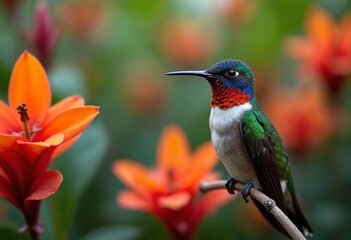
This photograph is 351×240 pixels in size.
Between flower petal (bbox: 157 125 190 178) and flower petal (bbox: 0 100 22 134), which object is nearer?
flower petal (bbox: 0 100 22 134)

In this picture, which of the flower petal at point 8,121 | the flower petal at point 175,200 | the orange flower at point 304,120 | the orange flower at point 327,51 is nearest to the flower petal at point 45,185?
the flower petal at point 8,121

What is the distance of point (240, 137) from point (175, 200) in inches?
10.5

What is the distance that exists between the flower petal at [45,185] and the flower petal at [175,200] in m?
0.38

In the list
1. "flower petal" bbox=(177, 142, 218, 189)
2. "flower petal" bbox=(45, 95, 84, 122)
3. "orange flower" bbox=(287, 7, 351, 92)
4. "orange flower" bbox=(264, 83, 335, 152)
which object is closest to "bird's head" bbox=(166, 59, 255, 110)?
"flower petal" bbox=(177, 142, 218, 189)

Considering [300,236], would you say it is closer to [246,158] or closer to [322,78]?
[246,158]

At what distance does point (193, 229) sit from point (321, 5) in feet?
5.77

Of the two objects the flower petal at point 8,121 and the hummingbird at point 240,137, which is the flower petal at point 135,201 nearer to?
the hummingbird at point 240,137

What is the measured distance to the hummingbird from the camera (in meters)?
1.75

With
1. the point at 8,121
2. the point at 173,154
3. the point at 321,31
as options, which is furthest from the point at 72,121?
the point at 321,31

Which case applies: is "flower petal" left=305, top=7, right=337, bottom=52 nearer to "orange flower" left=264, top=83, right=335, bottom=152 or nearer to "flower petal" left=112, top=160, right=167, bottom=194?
"orange flower" left=264, top=83, right=335, bottom=152

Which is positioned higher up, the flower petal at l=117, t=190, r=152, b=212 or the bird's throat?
the bird's throat

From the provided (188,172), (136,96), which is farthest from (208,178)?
(136,96)

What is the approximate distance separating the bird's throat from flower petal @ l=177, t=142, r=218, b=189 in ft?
0.48

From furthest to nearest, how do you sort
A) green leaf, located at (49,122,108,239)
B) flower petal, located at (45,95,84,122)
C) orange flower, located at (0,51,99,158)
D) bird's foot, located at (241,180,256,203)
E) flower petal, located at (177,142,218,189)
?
green leaf, located at (49,122,108,239)
flower petal, located at (177,142,218,189)
bird's foot, located at (241,180,256,203)
flower petal, located at (45,95,84,122)
orange flower, located at (0,51,99,158)
